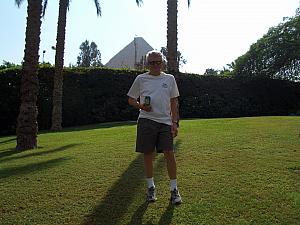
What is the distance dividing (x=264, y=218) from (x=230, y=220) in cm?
39

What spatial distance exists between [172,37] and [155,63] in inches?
427

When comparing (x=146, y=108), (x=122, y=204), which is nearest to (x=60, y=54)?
(x=146, y=108)

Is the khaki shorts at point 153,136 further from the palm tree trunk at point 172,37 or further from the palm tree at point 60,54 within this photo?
the palm tree at point 60,54

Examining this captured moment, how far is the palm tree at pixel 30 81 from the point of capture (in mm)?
11156

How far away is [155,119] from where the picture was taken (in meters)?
5.24

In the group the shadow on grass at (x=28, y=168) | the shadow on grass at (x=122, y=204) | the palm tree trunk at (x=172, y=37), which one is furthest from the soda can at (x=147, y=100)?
the palm tree trunk at (x=172, y=37)

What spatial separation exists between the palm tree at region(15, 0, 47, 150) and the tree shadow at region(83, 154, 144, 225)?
4.95 metres

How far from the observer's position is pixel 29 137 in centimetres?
1116

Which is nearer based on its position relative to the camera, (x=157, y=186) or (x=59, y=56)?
(x=157, y=186)

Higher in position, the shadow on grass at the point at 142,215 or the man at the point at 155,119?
the man at the point at 155,119

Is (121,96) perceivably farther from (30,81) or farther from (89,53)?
(89,53)

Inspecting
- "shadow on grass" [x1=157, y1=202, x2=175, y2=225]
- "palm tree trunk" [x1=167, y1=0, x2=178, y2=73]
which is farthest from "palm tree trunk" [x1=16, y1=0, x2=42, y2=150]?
"shadow on grass" [x1=157, y1=202, x2=175, y2=225]

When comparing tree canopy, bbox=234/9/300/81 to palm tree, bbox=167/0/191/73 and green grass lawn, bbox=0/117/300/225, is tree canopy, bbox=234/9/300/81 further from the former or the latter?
green grass lawn, bbox=0/117/300/225

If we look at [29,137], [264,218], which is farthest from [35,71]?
[264,218]
